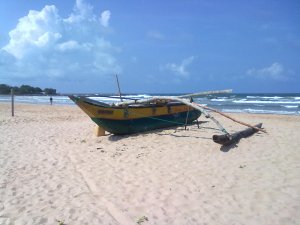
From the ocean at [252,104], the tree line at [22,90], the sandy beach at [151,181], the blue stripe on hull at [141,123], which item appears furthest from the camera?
the tree line at [22,90]

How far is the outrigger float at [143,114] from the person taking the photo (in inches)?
340

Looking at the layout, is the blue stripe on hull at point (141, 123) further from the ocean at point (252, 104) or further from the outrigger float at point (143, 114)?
the ocean at point (252, 104)

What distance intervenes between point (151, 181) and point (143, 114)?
15.3ft

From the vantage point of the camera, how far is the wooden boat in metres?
8.81

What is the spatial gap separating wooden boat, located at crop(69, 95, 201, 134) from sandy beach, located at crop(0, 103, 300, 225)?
675 mm

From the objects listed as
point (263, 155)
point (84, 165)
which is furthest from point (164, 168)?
point (263, 155)

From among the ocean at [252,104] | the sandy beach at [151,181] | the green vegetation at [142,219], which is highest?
the ocean at [252,104]

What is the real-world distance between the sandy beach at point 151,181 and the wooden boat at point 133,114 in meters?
0.67

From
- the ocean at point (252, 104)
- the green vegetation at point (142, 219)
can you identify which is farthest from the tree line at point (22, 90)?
the green vegetation at point (142, 219)

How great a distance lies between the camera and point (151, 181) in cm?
533

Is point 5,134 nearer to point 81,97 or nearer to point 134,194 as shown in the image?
point 81,97

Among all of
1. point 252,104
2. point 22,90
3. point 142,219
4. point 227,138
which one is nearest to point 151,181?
point 142,219

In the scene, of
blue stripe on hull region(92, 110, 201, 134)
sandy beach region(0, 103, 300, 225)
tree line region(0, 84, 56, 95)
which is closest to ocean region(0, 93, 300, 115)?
blue stripe on hull region(92, 110, 201, 134)

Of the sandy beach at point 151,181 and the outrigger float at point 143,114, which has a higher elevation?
the outrigger float at point 143,114
